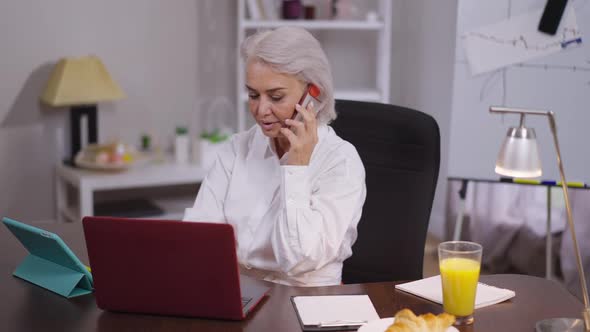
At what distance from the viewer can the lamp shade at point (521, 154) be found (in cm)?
129

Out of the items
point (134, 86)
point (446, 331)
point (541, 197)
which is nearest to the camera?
point (446, 331)

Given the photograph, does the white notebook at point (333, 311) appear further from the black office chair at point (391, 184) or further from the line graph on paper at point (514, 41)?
the line graph on paper at point (514, 41)

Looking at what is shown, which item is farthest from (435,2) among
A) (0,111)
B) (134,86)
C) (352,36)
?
(0,111)

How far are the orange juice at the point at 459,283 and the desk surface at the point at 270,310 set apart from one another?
39 millimetres

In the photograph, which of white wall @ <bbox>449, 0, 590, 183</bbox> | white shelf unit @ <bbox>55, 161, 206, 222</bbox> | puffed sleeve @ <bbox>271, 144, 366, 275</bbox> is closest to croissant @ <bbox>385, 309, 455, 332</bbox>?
puffed sleeve @ <bbox>271, 144, 366, 275</bbox>

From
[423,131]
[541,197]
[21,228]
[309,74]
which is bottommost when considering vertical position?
[541,197]

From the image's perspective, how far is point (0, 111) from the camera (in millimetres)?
3615

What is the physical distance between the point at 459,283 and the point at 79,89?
2.56 meters

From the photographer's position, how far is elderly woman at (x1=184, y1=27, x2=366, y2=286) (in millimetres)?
1660

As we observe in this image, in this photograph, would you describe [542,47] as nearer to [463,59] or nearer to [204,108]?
[463,59]

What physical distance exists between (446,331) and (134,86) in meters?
2.90

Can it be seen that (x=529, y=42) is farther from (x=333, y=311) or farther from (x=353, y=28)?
(x=333, y=311)

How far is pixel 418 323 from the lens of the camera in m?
1.17

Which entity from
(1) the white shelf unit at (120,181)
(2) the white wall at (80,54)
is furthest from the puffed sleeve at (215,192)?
(2) the white wall at (80,54)
